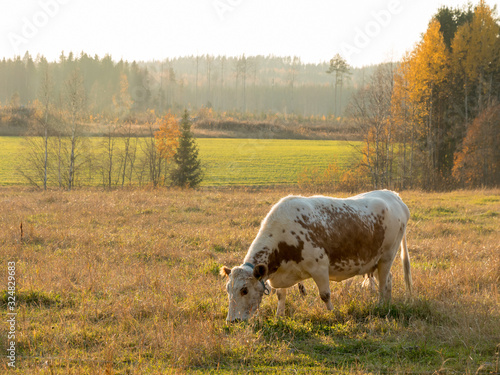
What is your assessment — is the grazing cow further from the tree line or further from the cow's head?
the tree line

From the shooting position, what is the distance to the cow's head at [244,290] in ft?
20.4

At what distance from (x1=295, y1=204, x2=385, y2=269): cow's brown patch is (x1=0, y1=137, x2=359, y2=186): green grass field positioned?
35.5 metres

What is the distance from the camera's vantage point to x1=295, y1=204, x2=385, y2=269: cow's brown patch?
688cm

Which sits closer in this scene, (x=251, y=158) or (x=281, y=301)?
(x=281, y=301)

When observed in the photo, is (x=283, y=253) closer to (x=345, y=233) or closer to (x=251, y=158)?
(x=345, y=233)

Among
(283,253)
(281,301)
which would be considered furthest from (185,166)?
(283,253)

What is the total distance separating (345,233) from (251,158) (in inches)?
2242

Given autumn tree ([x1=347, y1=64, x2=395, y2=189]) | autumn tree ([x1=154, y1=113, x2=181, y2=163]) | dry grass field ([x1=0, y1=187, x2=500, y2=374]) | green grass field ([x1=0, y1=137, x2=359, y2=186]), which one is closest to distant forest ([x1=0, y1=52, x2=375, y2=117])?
green grass field ([x1=0, y1=137, x2=359, y2=186])

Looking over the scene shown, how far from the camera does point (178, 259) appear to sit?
1070cm

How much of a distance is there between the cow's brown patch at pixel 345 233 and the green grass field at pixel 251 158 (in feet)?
117

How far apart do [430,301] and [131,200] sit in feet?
51.7

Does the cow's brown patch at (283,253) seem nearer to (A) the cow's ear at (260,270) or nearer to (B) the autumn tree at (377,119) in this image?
(A) the cow's ear at (260,270)

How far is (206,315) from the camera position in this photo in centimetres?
686

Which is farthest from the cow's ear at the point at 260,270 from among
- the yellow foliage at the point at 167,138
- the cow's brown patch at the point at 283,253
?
the yellow foliage at the point at 167,138
